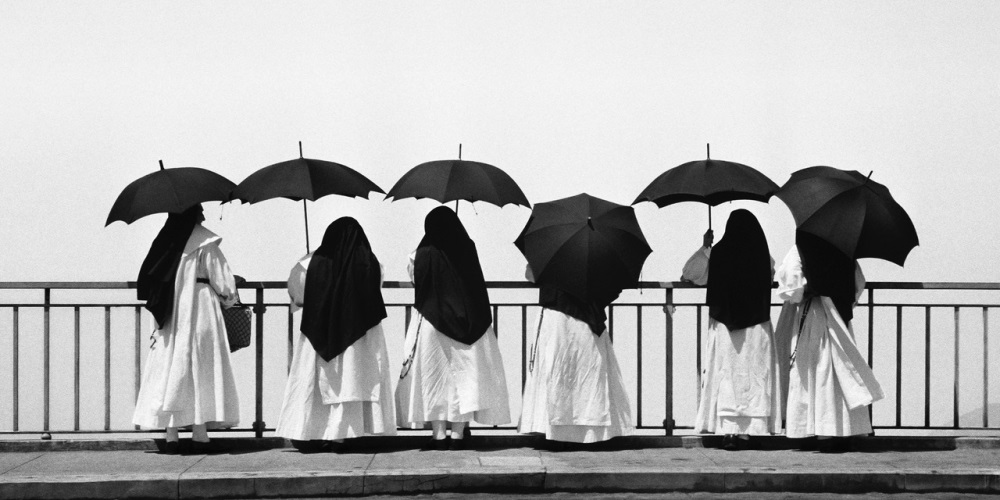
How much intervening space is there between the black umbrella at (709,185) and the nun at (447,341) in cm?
147

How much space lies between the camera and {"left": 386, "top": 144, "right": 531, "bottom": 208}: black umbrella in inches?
368

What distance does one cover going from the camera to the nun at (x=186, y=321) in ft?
31.7

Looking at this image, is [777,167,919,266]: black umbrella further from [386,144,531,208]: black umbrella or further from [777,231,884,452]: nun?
[386,144,531,208]: black umbrella

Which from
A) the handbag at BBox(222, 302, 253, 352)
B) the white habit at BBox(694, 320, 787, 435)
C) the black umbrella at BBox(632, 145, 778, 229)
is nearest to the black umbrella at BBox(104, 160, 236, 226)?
the handbag at BBox(222, 302, 253, 352)

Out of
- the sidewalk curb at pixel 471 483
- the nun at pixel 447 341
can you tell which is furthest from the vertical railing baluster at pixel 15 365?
the nun at pixel 447 341

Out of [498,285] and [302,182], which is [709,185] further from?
[302,182]

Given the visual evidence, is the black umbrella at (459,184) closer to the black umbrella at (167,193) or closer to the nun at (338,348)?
the nun at (338,348)

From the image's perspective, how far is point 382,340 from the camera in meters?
9.85

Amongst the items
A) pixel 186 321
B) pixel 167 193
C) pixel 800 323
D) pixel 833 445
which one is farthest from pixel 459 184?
pixel 833 445

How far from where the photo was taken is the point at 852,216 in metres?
9.30

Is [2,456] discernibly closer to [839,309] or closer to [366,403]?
[366,403]

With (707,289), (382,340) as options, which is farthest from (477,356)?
(707,289)

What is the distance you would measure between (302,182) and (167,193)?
1.00 m

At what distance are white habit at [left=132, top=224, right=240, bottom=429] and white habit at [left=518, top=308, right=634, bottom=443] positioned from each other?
2425mm
